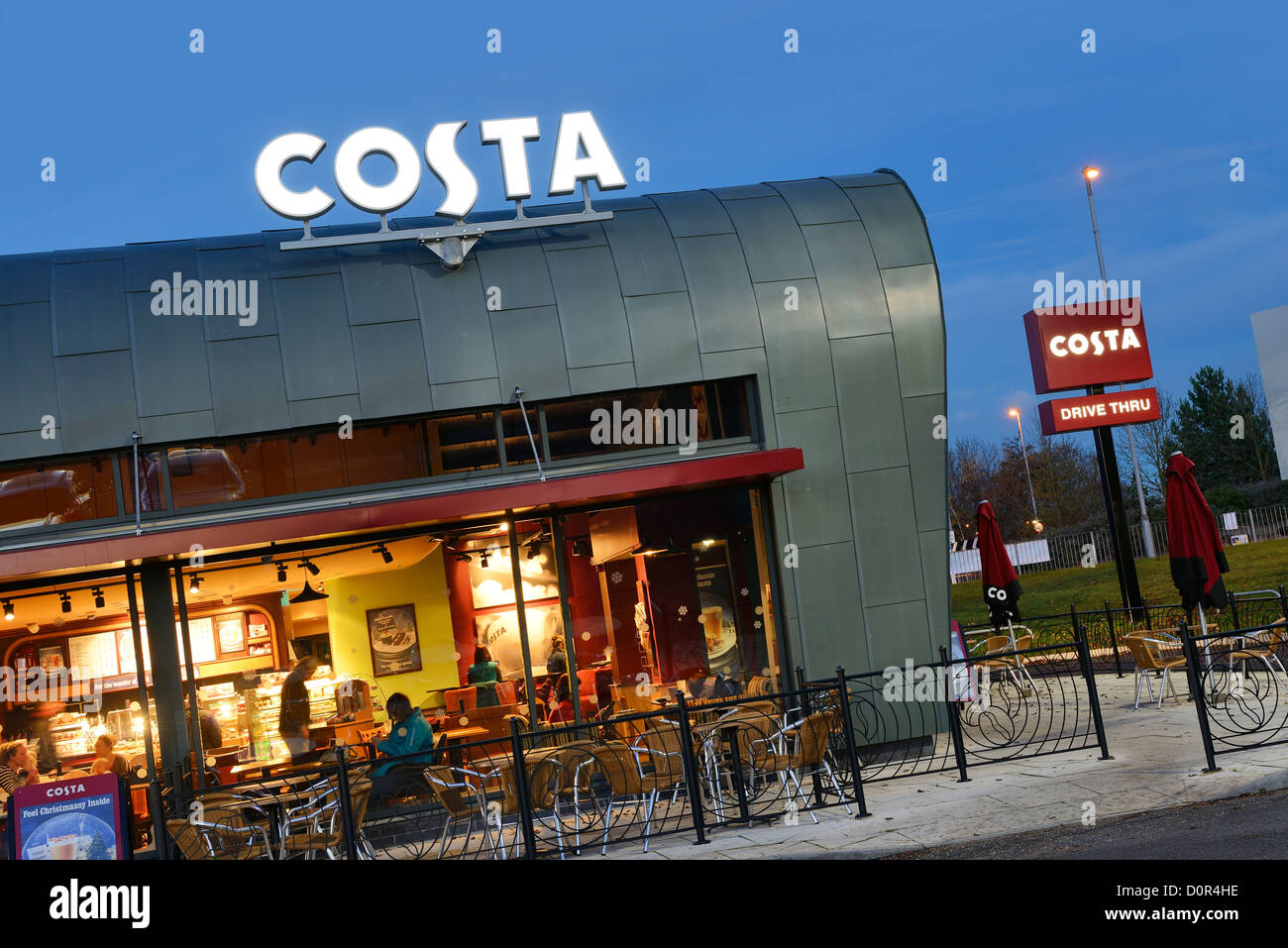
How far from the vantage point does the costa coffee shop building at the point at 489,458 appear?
1083 cm

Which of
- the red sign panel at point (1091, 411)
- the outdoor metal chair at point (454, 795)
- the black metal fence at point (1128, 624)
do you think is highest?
the red sign panel at point (1091, 411)

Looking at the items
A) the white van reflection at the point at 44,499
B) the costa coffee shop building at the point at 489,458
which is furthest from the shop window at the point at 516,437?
the white van reflection at the point at 44,499

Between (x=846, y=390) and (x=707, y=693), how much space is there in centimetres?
393

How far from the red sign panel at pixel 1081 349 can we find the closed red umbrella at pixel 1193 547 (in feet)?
30.1

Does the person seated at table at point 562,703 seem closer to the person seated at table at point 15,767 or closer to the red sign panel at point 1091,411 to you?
the person seated at table at point 15,767

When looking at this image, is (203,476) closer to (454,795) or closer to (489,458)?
(489,458)

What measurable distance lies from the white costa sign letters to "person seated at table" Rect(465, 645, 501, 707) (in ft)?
16.4

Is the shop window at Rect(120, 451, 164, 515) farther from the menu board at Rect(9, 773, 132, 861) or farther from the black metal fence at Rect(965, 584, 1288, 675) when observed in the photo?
the black metal fence at Rect(965, 584, 1288, 675)

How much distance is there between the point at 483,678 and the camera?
1150cm

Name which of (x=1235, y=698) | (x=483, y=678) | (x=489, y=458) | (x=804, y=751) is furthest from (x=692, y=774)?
Answer: (x=1235, y=698)

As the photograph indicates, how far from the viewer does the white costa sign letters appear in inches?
449

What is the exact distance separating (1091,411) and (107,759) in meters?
19.3

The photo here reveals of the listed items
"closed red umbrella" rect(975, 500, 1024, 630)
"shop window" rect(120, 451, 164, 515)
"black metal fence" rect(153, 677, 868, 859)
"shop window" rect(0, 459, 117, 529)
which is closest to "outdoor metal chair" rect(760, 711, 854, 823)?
"black metal fence" rect(153, 677, 868, 859)
